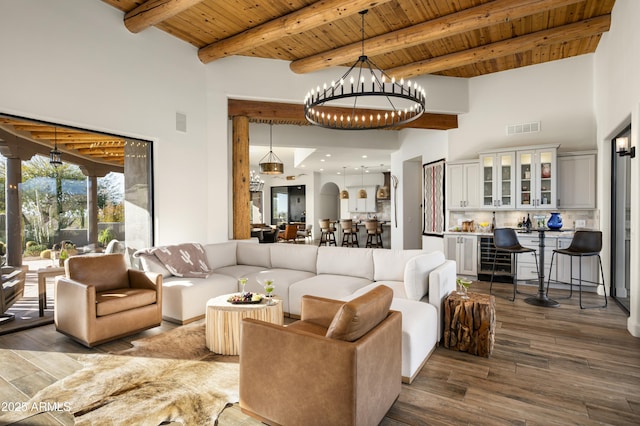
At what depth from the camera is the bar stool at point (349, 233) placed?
1177cm

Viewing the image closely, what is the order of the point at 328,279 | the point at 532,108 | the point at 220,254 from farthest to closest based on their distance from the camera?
the point at 532,108
the point at 220,254
the point at 328,279

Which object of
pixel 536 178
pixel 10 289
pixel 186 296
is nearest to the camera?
pixel 10 289

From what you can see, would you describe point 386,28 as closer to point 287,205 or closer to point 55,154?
point 55,154

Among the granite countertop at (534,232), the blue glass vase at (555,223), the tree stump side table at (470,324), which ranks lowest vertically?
the tree stump side table at (470,324)

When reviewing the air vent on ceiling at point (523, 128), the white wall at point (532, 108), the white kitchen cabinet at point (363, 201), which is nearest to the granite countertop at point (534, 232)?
the white wall at point (532, 108)

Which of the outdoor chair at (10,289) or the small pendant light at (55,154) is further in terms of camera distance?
the small pendant light at (55,154)

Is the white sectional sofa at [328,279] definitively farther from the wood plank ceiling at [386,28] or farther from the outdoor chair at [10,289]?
the wood plank ceiling at [386,28]

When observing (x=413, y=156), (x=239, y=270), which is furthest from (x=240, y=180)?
(x=413, y=156)

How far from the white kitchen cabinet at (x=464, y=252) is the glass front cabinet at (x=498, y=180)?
73cm

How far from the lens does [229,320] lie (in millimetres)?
3189

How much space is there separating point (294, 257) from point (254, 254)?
724mm

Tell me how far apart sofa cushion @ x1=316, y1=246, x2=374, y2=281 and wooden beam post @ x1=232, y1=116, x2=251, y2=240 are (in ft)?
6.86

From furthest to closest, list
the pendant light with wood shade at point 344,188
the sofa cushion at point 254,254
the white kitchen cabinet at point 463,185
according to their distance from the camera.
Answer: the pendant light with wood shade at point 344,188 < the white kitchen cabinet at point 463,185 < the sofa cushion at point 254,254

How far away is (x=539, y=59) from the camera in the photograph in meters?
6.18
